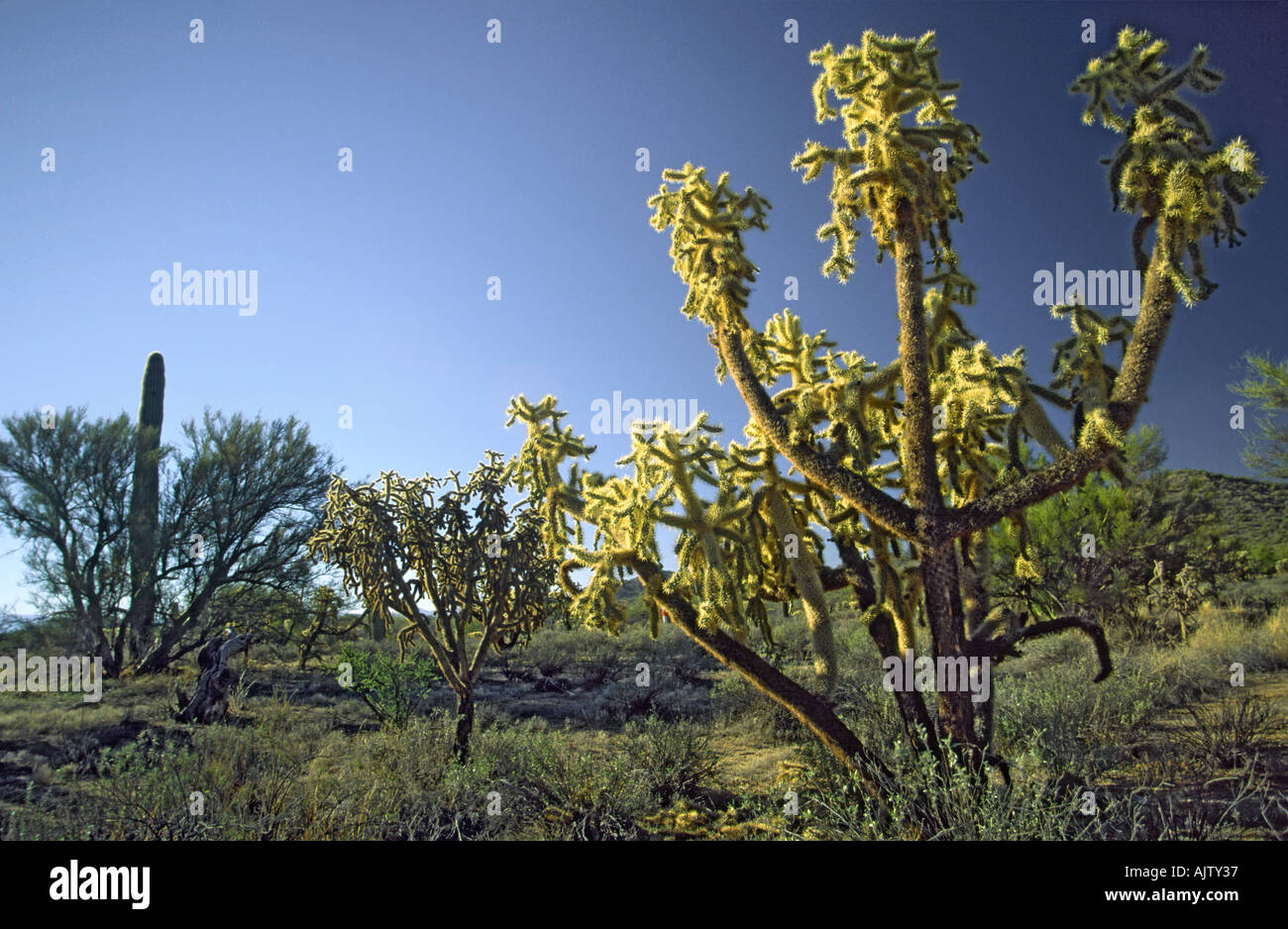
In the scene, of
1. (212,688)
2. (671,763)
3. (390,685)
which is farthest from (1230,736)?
(212,688)

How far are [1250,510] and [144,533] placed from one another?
117 ft

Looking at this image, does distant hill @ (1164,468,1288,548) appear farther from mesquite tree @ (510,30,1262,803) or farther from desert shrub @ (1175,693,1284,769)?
mesquite tree @ (510,30,1262,803)

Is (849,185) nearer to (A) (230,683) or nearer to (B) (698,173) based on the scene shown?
(B) (698,173)

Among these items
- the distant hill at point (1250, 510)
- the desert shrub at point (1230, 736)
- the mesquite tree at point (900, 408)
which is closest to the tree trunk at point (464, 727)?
the mesquite tree at point (900, 408)

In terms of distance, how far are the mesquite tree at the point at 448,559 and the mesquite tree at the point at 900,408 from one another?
265 centimetres

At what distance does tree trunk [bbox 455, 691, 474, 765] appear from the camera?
704 centimetres

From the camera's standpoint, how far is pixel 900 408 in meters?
4.62

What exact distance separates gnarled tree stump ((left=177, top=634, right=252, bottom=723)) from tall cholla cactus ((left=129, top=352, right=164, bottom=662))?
5.93 m

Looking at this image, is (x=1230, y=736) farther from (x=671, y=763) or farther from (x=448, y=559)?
(x=448, y=559)

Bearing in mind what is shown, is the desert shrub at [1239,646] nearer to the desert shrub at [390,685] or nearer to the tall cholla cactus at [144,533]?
the desert shrub at [390,685]

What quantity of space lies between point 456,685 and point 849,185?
6.15 metres

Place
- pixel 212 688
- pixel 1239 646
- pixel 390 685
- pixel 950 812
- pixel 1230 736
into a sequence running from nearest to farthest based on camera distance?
1. pixel 950 812
2. pixel 1230 736
3. pixel 390 685
4. pixel 1239 646
5. pixel 212 688

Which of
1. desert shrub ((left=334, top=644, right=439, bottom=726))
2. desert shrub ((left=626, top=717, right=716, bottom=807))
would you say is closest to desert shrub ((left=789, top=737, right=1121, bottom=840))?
desert shrub ((left=626, top=717, right=716, bottom=807))

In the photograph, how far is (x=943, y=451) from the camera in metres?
4.30
